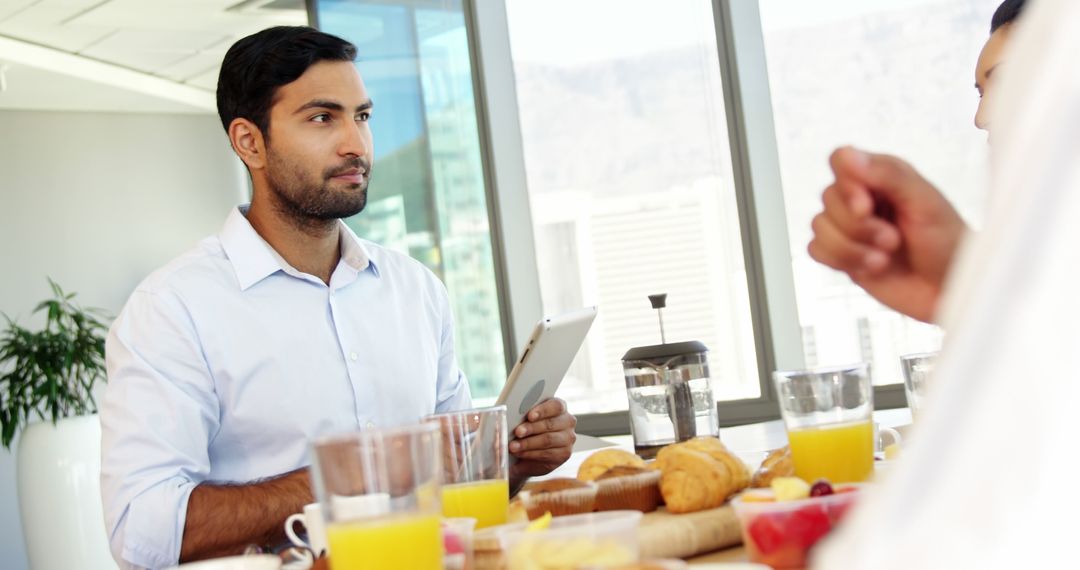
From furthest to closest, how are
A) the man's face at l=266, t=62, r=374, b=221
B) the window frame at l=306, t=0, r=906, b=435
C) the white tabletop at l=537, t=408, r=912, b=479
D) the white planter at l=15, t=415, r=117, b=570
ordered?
the white planter at l=15, t=415, r=117, b=570, the window frame at l=306, t=0, r=906, b=435, the man's face at l=266, t=62, r=374, b=221, the white tabletop at l=537, t=408, r=912, b=479

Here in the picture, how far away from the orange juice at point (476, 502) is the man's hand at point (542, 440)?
533 mm

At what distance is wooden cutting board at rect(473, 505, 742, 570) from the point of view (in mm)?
1045

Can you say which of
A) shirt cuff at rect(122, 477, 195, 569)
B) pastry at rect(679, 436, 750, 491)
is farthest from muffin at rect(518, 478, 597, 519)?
shirt cuff at rect(122, 477, 195, 569)

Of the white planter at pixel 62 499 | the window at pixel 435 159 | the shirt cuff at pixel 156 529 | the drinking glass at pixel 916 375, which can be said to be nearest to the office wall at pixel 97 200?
the white planter at pixel 62 499

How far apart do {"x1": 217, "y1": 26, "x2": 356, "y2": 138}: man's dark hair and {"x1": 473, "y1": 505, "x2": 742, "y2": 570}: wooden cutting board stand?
156 cm

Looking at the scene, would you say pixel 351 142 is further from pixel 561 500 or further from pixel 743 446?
pixel 561 500

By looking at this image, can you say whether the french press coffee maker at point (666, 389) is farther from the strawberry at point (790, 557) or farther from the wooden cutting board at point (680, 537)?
the strawberry at point (790, 557)

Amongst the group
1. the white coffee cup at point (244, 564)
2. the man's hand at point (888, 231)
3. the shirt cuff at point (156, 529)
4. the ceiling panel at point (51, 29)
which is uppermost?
the ceiling panel at point (51, 29)

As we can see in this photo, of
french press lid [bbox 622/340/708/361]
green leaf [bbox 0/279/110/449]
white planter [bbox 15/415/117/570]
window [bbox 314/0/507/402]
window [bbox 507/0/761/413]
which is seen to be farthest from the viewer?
green leaf [bbox 0/279/110/449]

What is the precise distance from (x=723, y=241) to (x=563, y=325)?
2.39 metres

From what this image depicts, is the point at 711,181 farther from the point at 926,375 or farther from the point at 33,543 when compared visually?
the point at 33,543

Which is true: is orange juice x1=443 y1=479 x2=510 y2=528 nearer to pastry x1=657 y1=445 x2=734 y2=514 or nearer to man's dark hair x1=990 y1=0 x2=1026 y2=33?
pastry x1=657 y1=445 x2=734 y2=514

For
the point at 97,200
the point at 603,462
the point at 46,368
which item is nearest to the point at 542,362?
the point at 603,462

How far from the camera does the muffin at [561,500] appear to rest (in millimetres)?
1199
